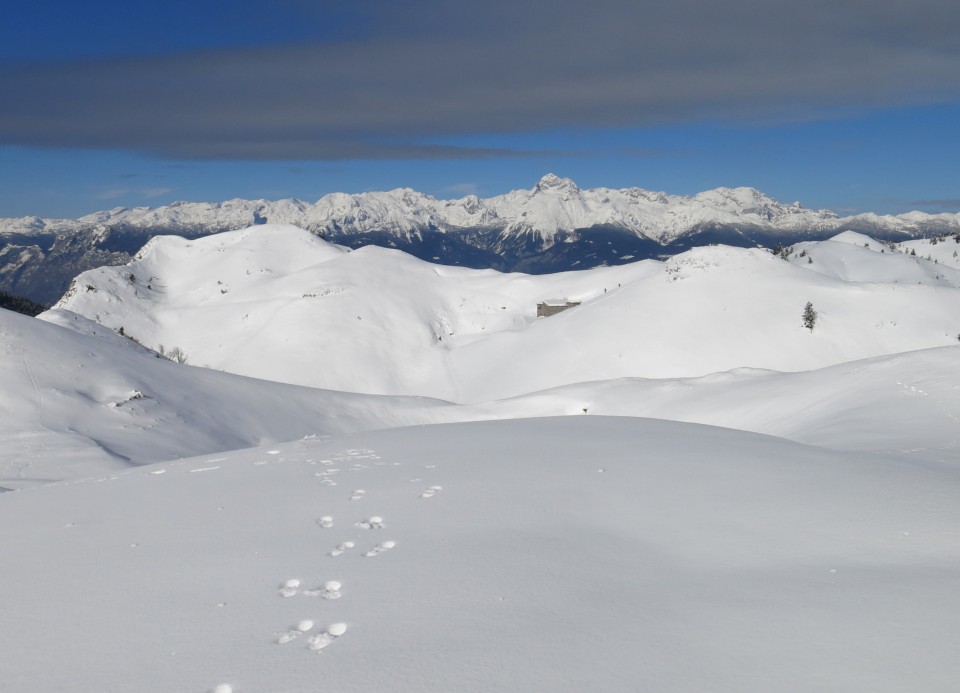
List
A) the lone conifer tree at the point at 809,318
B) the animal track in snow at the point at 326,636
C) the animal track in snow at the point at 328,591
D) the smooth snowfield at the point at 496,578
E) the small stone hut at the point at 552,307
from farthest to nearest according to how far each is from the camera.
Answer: the small stone hut at the point at 552,307 < the lone conifer tree at the point at 809,318 < the animal track in snow at the point at 328,591 < the animal track in snow at the point at 326,636 < the smooth snowfield at the point at 496,578

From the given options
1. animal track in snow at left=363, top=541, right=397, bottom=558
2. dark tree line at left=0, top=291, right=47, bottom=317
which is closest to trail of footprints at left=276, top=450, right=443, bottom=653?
animal track in snow at left=363, top=541, right=397, bottom=558

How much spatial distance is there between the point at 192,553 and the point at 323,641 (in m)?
3.05

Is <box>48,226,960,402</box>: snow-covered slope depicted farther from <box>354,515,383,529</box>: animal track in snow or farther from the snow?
<box>354,515,383,529</box>: animal track in snow

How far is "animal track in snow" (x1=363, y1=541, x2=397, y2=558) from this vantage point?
24.6 ft

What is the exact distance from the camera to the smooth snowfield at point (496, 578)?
497cm

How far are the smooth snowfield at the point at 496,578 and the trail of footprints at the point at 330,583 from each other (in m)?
0.03

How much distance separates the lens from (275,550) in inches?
304

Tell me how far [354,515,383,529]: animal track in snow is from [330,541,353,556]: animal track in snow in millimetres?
589

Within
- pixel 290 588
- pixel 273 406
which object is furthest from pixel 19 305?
pixel 290 588

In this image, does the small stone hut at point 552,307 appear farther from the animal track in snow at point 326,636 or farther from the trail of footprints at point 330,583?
the animal track in snow at point 326,636

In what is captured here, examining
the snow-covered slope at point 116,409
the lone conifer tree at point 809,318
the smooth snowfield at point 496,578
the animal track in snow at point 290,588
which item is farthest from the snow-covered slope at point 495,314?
the animal track in snow at point 290,588

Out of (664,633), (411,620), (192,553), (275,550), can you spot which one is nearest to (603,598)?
(664,633)

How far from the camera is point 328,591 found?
257 inches

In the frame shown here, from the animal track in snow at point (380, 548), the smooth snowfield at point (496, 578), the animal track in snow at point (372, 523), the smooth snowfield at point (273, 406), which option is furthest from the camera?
the smooth snowfield at point (273, 406)
